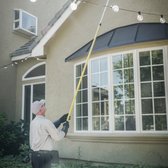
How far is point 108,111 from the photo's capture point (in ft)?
29.0

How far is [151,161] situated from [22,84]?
7.98 meters

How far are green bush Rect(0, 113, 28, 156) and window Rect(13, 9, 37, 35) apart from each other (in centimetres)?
476

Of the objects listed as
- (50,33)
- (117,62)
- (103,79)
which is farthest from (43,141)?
(50,33)

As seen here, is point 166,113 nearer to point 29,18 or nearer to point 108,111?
point 108,111

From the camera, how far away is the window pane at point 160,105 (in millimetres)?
8070

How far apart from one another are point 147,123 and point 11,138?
19.5ft

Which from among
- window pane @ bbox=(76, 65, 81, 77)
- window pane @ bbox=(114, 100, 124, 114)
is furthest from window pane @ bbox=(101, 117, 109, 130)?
window pane @ bbox=(76, 65, 81, 77)

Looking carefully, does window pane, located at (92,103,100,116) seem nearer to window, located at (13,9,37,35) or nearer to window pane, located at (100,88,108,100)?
window pane, located at (100,88,108,100)

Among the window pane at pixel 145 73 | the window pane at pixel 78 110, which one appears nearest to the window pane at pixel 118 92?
the window pane at pixel 145 73

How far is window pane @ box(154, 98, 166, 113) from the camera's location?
8070mm

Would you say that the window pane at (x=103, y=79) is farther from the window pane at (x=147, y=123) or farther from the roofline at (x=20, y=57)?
the roofline at (x=20, y=57)

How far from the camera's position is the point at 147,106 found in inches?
324

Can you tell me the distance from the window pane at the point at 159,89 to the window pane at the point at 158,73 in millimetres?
163

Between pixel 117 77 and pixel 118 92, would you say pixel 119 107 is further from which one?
pixel 117 77
